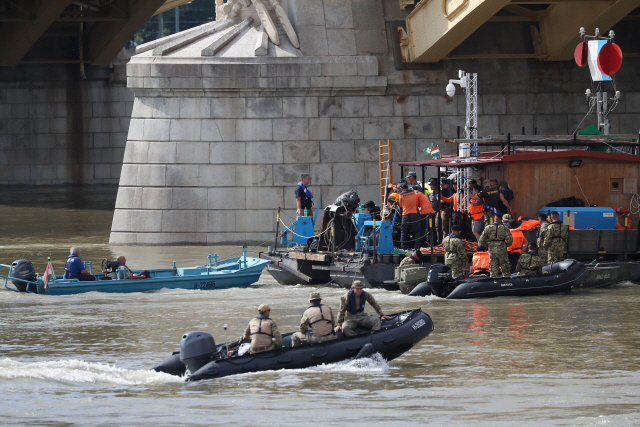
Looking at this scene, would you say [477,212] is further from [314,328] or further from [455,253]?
[314,328]

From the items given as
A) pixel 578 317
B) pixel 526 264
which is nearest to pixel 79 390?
pixel 578 317

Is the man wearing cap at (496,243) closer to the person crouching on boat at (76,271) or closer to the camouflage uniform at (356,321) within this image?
the camouflage uniform at (356,321)

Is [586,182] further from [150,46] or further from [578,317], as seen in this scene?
[150,46]

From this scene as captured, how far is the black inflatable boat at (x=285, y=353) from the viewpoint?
45.0ft

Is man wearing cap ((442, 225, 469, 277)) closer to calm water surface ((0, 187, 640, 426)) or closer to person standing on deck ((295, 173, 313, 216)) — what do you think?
calm water surface ((0, 187, 640, 426))

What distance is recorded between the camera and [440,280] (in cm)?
2080

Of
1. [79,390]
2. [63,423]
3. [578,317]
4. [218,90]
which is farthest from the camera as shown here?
[218,90]

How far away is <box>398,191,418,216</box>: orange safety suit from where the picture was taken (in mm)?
22916

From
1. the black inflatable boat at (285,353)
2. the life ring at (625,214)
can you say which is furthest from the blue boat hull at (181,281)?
the life ring at (625,214)

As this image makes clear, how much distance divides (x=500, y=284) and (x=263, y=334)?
8.12 meters

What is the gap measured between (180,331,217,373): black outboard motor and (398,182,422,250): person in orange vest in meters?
10.00

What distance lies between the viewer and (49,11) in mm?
37719

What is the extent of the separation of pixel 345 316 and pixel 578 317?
17.3 feet

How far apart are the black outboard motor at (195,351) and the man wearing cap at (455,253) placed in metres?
8.79
